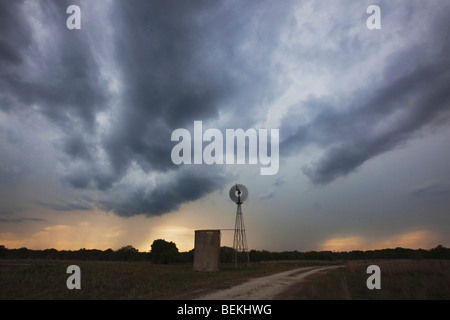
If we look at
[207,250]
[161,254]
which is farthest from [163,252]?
[207,250]

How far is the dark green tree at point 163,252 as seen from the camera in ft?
175

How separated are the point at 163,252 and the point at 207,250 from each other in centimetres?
2395

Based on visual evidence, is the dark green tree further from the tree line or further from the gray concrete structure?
the gray concrete structure

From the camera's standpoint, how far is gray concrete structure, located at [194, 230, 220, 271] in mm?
32875

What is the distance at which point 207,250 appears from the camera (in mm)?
33312

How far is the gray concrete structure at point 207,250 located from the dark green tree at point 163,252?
73.2ft

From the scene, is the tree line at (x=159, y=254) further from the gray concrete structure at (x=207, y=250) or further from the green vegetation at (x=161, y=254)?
the gray concrete structure at (x=207, y=250)

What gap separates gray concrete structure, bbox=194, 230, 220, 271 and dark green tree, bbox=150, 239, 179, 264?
73.2 ft

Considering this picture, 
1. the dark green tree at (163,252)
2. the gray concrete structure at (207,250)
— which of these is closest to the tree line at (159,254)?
the dark green tree at (163,252)

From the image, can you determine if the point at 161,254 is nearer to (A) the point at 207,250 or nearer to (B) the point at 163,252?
(B) the point at 163,252
